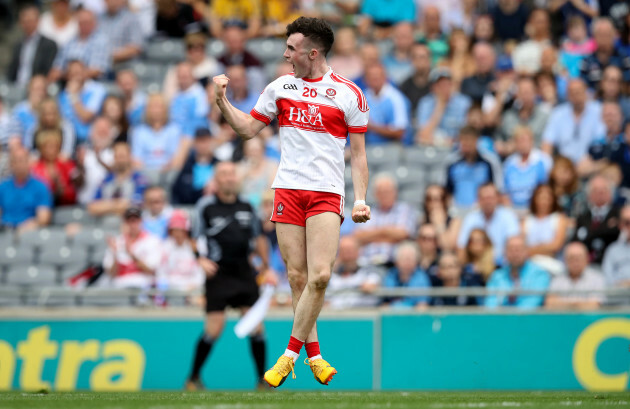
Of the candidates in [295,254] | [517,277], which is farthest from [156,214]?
[295,254]

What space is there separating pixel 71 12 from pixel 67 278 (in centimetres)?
639

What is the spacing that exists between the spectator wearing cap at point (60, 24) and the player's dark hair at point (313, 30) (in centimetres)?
1119

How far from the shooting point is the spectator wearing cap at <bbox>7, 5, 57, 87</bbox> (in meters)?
18.1

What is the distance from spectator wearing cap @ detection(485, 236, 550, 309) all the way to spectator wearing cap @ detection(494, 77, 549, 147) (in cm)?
288

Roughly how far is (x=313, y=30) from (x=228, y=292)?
4283 mm

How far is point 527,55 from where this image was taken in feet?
54.3

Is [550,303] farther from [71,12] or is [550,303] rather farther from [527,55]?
[71,12]

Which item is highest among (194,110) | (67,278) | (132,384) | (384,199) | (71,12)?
(71,12)

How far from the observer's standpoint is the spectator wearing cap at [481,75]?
52.5ft

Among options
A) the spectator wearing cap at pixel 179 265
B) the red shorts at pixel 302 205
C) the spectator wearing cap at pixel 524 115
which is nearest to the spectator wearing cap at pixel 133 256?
the spectator wearing cap at pixel 179 265

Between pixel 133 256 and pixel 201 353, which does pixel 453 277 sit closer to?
pixel 201 353

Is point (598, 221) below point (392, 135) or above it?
below

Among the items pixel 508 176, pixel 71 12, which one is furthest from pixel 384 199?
pixel 71 12

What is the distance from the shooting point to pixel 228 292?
38.0ft
